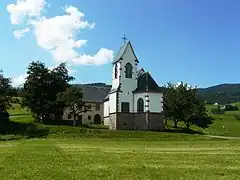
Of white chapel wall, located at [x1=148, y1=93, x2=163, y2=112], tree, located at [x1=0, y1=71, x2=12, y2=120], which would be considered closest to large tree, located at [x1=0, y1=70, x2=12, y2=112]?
tree, located at [x1=0, y1=71, x2=12, y2=120]

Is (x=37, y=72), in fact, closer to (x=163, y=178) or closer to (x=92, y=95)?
(x=92, y=95)

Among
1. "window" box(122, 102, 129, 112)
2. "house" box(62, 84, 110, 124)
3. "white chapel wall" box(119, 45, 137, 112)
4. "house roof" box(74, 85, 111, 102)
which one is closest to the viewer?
"window" box(122, 102, 129, 112)

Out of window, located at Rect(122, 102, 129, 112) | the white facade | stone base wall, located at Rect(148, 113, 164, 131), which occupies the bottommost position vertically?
stone base wall, located at Rect(148, 113, 164, 131)

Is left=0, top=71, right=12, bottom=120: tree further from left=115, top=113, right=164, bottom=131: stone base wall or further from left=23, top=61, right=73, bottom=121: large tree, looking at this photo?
left=115, top=113, right=164, bottom=131: stone base wall

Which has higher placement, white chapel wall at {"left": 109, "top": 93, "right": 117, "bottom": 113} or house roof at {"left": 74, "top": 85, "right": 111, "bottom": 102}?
house roof at {"left": 74, "top": 85, "right": 111, "bottom": 102}

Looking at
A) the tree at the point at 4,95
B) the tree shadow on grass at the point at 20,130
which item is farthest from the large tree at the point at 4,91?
the tree shadow on grass at the point at 20,130

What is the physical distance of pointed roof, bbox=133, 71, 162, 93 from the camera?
79.8 meters

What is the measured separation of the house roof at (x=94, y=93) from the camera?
109 m

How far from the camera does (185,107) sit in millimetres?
85750

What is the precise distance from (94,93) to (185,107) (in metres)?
32.8

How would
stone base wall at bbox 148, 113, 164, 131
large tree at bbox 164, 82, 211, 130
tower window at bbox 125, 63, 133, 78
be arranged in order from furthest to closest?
large tree at bbox 164, 82, 211, 130 → tower window at bbox 125, 63, 133, 78 → stone base wall at bbox 148, 113, 164, 131

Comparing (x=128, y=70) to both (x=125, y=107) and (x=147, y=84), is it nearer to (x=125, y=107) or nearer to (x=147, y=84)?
(x=147, y=84)

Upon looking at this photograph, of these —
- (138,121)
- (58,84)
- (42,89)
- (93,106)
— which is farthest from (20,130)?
(93,106)

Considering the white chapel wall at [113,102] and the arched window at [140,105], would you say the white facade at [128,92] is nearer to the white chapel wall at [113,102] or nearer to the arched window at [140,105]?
the white chapel wall at [113,102]
